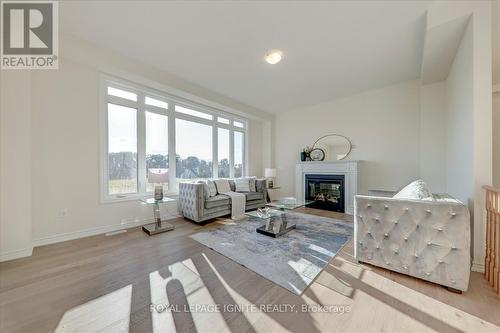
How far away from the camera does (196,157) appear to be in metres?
4.77

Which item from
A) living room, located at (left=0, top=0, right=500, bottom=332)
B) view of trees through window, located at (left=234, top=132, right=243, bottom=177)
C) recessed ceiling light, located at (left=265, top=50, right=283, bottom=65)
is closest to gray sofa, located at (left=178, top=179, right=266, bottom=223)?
living room, located at (left=0, top=0, right=500, bottom=332)

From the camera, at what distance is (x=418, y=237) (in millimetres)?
1779

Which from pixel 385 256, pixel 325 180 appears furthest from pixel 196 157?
pixel 385 256

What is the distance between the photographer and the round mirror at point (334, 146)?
4762 mm

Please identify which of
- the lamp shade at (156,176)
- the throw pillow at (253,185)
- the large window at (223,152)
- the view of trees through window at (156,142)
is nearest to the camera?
the lamp shade at (156,176)

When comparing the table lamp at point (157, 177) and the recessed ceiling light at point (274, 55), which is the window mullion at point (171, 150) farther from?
the recessed ceiling light at point (274, 55)

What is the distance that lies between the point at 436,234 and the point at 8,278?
4.04 meters

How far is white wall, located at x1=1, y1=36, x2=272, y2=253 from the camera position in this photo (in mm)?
2320

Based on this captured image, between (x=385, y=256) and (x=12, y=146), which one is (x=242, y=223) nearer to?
(x=385, y=256)

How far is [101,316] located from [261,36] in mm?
3336

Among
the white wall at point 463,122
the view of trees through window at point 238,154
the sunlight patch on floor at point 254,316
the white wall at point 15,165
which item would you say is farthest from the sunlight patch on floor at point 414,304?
the view of trees through window at point 238,154

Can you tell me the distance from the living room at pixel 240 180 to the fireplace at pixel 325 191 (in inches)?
2.8

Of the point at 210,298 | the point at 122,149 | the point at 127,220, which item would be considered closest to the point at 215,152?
the point at 122,149

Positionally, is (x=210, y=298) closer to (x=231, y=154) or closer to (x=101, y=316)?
(x=101, y=316)
